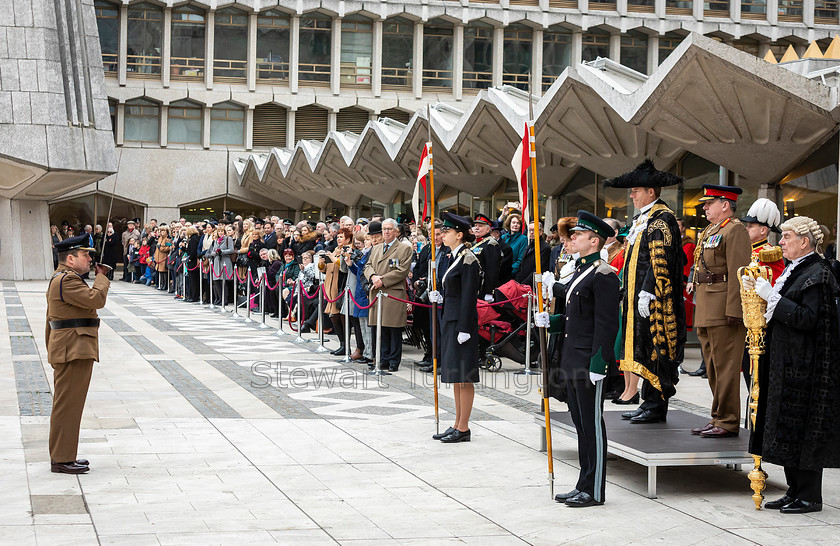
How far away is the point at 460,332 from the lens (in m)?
8.60

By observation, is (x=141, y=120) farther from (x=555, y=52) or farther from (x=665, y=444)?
(x=665, y=444)

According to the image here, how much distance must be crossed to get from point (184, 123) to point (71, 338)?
122 ft

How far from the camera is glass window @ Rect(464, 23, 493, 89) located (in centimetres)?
4375

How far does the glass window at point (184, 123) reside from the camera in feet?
141

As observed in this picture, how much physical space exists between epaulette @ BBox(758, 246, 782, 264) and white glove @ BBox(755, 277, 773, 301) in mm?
→ 326

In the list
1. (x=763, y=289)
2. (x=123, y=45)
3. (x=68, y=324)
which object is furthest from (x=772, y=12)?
(x=68, y=324)

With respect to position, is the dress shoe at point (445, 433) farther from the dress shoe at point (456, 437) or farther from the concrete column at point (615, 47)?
the concrete column at point (615, 47)

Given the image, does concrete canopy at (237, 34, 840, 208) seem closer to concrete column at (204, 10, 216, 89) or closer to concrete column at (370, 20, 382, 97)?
concrete column at (370, 20, 382, 97)

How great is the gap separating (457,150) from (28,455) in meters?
15.5

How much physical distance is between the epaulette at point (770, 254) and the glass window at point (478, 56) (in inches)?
1493

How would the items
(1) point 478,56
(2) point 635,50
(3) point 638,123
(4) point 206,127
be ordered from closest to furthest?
1. (3) point 638,123
2. (4) point 206,127
3. (1) point 478,56
4. (2) point 635,50

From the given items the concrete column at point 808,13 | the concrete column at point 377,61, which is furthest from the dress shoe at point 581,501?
the concrete column at point 808,13

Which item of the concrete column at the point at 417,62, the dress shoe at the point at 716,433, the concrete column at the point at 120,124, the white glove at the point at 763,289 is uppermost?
the concrete column at the point at 417,62

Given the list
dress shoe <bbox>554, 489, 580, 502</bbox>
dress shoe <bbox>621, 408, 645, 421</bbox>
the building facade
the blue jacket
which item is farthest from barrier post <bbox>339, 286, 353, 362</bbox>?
the building facade
